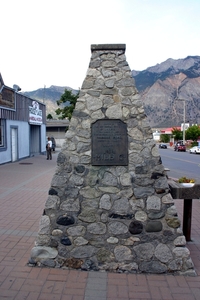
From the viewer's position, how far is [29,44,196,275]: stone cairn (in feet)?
12.4

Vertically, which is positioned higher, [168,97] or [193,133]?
[168,97]

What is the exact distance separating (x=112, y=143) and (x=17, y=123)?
1652 cm

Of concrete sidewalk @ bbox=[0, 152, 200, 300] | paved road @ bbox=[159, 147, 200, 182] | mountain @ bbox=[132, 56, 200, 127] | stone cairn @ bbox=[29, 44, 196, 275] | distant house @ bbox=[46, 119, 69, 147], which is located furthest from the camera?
mountain @ bbox=[132, 56, 200, 127]

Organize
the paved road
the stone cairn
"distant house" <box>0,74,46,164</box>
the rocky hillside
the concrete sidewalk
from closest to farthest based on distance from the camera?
the concrete sidewalk < the stone cairn < the paved road < "distant house" <box>0,74,46,164</box> < the rocky hillside

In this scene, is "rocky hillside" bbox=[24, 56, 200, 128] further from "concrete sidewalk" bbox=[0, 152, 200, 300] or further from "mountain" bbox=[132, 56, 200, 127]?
"concrete sidewalk" bbox=[0, 152, 200, 300]

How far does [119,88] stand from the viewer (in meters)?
3.84

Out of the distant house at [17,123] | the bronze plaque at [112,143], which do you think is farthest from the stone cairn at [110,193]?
the distant house at [17,123]

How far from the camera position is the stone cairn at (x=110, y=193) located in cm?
378

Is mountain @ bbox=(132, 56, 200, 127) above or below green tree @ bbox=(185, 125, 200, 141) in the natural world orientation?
above

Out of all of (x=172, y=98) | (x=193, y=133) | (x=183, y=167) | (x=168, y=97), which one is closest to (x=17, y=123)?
(x=183, y=167)

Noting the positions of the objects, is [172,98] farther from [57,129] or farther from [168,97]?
[57,129]

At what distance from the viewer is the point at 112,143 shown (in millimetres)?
3912

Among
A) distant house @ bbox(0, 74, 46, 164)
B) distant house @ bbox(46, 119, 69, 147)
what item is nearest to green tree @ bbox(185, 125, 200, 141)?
distant house @ bbox(46, 119, 69, 147)

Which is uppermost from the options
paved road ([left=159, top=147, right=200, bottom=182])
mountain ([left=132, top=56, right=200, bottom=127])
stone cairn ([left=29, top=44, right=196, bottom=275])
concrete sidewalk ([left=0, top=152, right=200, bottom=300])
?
mountain ([left=132, top=56, right=200, bottom=127])
